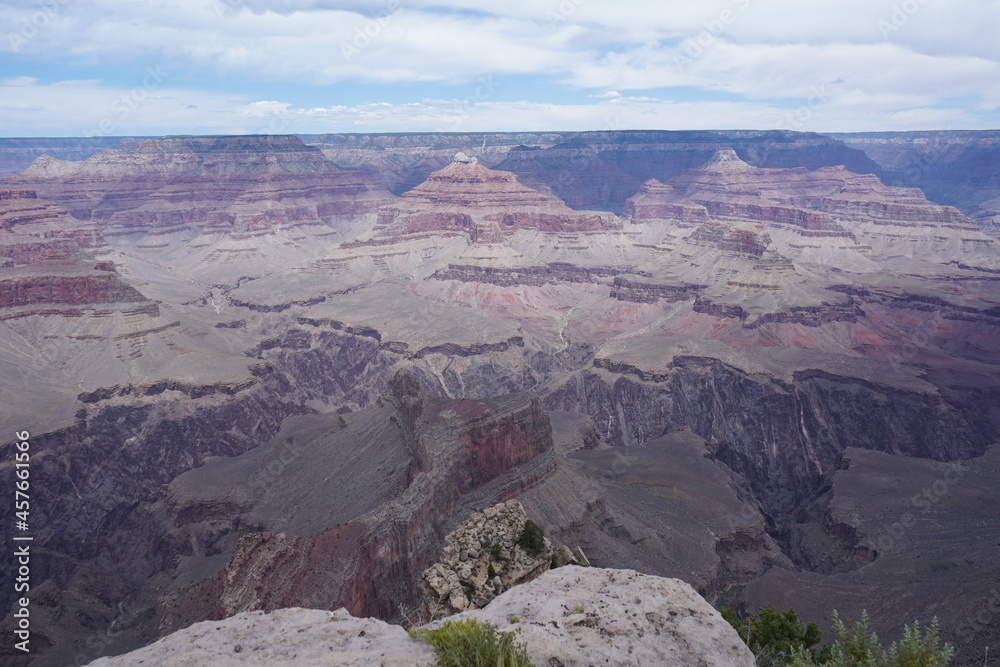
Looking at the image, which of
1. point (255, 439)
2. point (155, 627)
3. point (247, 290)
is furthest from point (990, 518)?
point (247, 290)

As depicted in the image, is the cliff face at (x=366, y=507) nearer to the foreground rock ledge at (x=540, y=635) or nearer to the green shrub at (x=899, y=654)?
the foreground rock ledge at (x=540, y=635)

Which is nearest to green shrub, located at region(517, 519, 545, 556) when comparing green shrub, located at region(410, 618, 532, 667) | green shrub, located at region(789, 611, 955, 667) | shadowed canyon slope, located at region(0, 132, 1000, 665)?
shadowed canyon slope, located at region(0, 132, 1000, 665)

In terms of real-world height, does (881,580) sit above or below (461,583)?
below

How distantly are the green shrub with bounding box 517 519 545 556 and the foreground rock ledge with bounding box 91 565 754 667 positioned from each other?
768 centimetres

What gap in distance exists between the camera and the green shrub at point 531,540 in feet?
104

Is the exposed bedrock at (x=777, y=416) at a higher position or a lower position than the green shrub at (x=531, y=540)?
lower

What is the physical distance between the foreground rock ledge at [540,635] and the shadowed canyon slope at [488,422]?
1258cm

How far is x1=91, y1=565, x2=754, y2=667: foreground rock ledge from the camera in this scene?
19422 millimetres

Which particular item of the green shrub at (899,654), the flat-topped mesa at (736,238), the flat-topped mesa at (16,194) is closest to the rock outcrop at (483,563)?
the green shrub at (899,654)

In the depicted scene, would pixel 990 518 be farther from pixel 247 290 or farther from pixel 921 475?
pixel 247 290

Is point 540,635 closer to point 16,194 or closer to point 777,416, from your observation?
point 777,416

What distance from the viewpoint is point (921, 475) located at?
2618 inches

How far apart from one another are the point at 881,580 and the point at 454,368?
78602mm

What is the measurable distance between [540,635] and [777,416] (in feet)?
279
